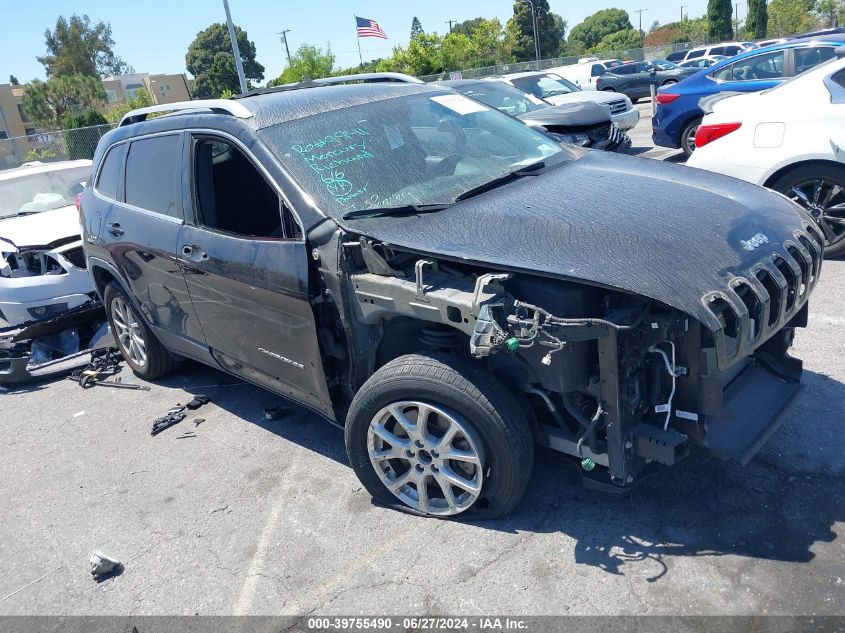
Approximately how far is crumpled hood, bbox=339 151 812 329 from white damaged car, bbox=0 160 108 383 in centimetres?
416

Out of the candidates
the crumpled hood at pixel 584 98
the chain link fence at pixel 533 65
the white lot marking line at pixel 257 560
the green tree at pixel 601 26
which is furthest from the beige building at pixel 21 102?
the green tree at pixel 601 26

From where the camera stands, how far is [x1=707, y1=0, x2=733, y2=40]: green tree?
191 feet

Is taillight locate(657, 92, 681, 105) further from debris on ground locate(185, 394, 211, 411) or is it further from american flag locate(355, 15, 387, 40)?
american flag locate(355, 15, 387, 40)

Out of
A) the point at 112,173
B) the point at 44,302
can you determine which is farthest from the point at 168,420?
the point at 44,302

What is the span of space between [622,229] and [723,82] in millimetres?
9093

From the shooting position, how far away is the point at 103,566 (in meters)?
3.29

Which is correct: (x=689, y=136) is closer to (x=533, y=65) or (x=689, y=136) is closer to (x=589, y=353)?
(x=589, y=353)

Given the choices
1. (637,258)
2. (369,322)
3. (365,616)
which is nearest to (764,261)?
(637,258)

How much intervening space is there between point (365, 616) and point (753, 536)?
5.47 feet

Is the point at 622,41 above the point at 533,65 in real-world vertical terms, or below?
above

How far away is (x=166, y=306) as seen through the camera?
15.0 feet

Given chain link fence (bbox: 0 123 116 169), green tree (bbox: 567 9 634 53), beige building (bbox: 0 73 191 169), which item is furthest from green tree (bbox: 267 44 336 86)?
green tree (bbox: 567 9 634 53)

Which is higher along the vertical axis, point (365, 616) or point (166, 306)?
point (166, 306)

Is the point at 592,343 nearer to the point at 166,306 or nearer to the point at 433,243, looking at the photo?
the point at 433,243
